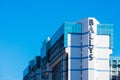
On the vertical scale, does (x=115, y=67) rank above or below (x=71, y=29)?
below

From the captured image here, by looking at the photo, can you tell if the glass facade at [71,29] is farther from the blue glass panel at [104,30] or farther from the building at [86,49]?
the blue glass panel at [104,30]

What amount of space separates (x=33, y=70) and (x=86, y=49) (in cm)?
4045

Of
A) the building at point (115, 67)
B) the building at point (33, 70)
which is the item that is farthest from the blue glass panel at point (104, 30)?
the building at point (33, 70)

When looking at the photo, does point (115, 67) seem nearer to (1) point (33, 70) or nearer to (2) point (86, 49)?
(2) point (86, 49)

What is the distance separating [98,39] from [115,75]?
1842 centimetres

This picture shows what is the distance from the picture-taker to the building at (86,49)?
81.9 metres

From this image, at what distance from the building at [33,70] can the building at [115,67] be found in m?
19.8

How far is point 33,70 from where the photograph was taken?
121 m

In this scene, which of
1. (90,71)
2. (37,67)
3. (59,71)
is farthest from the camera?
(37,67)

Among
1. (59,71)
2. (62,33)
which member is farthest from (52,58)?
(62,33)

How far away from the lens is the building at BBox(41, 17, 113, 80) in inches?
3226

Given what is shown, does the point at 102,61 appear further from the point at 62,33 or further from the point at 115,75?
the point at 115,75

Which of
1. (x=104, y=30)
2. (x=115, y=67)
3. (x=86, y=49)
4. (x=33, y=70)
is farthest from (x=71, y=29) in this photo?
(x=33, y=70)

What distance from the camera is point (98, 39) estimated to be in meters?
83.5
